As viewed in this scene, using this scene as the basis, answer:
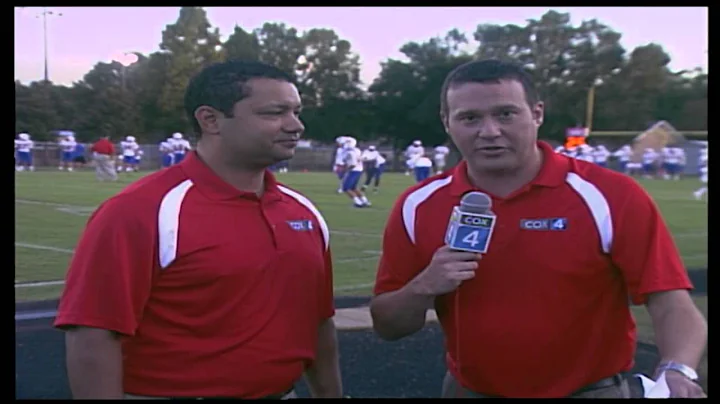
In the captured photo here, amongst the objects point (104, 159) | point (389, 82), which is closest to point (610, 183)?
point (104, 159)

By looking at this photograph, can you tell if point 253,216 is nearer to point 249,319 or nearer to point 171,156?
point 249,319

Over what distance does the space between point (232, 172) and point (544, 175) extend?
1.11m

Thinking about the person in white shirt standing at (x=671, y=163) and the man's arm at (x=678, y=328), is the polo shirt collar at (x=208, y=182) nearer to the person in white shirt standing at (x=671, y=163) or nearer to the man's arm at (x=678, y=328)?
the man's arm at (x=678, y=328)

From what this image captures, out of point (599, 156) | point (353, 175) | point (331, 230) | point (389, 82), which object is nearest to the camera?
point (331, 230)

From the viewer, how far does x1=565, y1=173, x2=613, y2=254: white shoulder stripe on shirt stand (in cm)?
279

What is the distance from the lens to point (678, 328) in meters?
2.62

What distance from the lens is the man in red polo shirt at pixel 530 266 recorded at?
273 cm

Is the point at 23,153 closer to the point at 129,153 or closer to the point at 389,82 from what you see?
the point at 129,153

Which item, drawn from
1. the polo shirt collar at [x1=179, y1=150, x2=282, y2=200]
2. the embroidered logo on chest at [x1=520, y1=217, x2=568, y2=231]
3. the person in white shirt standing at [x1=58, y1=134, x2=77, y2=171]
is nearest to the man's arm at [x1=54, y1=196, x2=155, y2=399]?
the polo shirt collar at [x1=179, y1=150, x2=282, y2=200]

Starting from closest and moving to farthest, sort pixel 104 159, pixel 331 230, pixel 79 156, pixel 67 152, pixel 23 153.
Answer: pixel 331 230, pixel 104 159, pixel 23 153, pixel 67 152, pixel 79 156

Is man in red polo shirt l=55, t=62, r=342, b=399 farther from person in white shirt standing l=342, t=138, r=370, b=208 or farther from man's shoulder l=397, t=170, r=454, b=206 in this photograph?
person in white shirt standing l=342, t=138, r=370, b=208

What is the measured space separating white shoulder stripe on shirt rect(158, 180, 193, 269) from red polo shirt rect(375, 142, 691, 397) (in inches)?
34.3

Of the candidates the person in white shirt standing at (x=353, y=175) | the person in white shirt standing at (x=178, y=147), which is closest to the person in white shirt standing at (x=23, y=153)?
the person in white shirt standing at (x=178, y=147)

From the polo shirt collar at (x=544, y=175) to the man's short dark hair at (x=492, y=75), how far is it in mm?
204
